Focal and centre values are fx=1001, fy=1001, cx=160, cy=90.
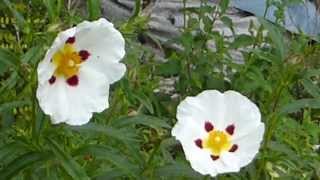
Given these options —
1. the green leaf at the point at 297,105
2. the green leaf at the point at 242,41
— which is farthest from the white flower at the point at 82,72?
the green leaf at the point at 242,41

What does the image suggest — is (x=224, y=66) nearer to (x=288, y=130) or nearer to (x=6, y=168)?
(x=288, y=130)

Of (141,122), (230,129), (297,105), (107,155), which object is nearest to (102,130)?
(107,155)

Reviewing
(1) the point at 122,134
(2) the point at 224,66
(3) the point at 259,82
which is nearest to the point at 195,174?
(1) the point at 122,134

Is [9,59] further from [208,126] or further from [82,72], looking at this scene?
[208,126]

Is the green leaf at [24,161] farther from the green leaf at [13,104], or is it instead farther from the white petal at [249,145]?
the white petal at [249,145]

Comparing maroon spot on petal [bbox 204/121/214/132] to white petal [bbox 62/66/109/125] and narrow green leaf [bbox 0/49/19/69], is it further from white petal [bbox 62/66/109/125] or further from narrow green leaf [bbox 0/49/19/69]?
narrow green leaf [bbox 0/49/19/69]

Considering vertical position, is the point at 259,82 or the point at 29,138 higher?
the point at 29,138
